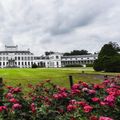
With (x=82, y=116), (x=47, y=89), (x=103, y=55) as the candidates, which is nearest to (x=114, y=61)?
(x=103, y=55)

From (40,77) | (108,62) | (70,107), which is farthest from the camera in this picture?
(108,62)

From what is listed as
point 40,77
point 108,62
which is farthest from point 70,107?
point 108,62

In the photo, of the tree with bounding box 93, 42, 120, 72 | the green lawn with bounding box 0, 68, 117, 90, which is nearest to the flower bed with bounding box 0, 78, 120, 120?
the green lawn with bounding box 0, 68, 117, 90

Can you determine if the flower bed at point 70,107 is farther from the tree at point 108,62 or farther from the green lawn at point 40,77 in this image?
the tree at point 108,62

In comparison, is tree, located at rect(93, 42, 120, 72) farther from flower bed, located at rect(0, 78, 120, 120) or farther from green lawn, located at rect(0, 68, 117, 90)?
flower bed, located at rect(0, 78, 120, 120)

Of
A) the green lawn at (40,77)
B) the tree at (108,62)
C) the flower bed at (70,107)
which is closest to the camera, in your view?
the flower bed at (70,107)

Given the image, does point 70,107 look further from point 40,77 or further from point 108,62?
point 108,62

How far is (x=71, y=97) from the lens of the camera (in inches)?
316

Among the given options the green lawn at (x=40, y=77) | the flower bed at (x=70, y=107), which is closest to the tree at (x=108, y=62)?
the green lawn at (x=40, y=77)

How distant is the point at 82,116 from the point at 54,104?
1.88 metres

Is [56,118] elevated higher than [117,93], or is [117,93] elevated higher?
[117,93]

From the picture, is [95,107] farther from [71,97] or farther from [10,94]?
[10,94]

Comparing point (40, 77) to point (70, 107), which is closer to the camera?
point (70, 107)

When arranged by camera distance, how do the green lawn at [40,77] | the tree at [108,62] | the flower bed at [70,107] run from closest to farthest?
1. the flower bed at [70,107]
2. the green lawn at [40,77]
3. the tree at [108,62]
